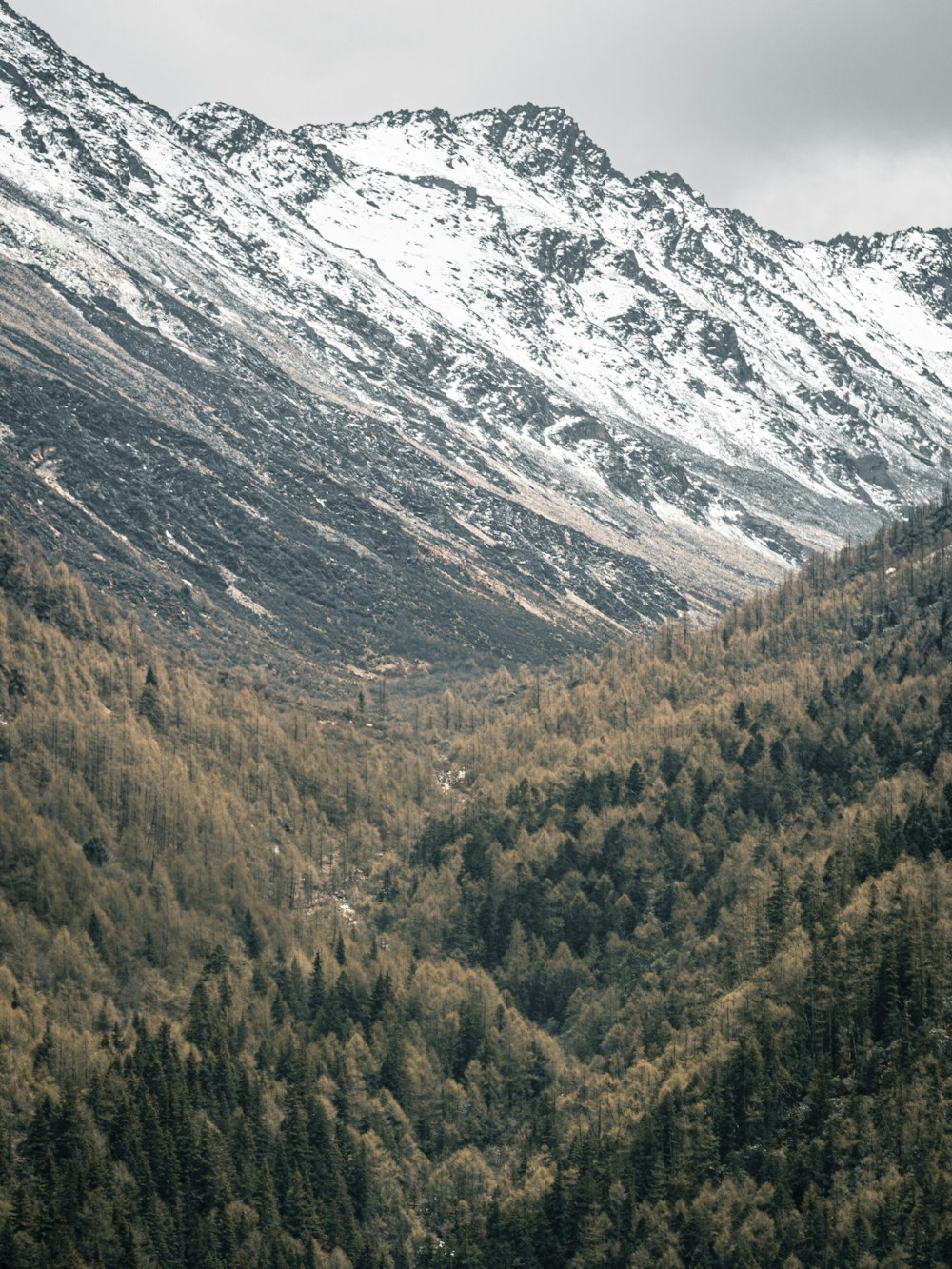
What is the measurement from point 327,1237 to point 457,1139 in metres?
28.0

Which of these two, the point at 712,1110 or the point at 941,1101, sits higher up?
the point at 941,1101

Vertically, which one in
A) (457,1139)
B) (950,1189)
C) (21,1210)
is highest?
(950,1189)

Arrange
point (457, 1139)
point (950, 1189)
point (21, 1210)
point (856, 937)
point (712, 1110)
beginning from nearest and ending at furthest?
point (950, 1189) → point (21, 1210) → point (712, 1110) → point (856, 937) → point (457, 1139)

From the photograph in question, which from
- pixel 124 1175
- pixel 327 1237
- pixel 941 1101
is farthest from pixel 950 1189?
pixel 124 1175

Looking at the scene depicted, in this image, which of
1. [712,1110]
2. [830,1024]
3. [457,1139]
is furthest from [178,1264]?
[830,1024]

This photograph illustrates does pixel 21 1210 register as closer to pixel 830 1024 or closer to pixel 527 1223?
pixel 527 1223

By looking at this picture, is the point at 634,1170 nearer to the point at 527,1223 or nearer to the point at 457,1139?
the point at 527,1223

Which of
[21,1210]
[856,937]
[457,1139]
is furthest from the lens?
[457,1139]

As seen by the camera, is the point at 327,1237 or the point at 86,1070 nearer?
the point at 327,1237

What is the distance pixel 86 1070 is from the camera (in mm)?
189125

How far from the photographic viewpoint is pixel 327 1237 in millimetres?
174000

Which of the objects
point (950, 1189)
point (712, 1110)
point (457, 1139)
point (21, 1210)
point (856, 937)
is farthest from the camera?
point (457, 1139)

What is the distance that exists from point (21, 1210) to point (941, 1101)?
8880 centimetres

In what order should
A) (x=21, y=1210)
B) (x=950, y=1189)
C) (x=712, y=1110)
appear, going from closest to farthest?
(x=950, y=1189), (x=21, y=1210), (x=712, y=1110)
